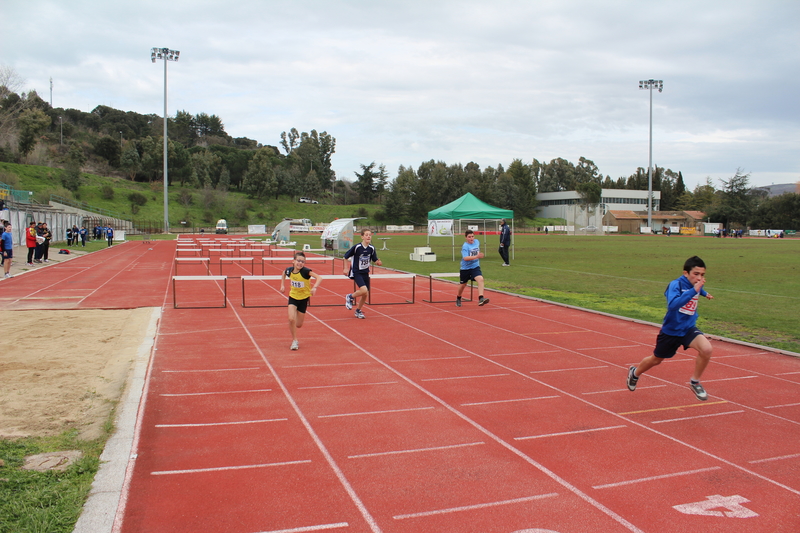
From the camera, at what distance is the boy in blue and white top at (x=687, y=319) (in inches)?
228

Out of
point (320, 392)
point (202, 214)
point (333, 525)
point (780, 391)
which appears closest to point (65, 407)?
point (320, 392)

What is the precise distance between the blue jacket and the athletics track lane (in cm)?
91

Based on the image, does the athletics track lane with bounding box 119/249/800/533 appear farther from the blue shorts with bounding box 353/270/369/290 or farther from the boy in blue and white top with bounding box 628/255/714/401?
the blue shorts with bounding box 353/270/369/290

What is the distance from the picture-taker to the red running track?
3908mm

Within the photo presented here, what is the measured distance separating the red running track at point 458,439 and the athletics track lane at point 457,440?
0.02 meters

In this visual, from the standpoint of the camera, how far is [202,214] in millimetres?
82438

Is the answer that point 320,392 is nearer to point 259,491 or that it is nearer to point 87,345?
point 259,491

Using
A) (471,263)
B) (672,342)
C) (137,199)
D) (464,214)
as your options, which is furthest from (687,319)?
(137,199)

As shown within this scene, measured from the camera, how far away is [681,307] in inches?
232

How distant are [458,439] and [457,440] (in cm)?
3

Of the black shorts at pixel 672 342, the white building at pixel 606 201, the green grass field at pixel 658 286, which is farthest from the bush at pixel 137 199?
the black shorts at pixel 672 342

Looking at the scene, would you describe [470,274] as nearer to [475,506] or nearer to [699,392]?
[699,392]

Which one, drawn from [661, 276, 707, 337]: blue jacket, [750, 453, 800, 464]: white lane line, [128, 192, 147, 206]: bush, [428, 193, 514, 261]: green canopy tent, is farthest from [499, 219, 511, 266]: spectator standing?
[128, 192, 147, 206]: bush

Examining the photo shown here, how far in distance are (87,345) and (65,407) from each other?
11.1 feet
